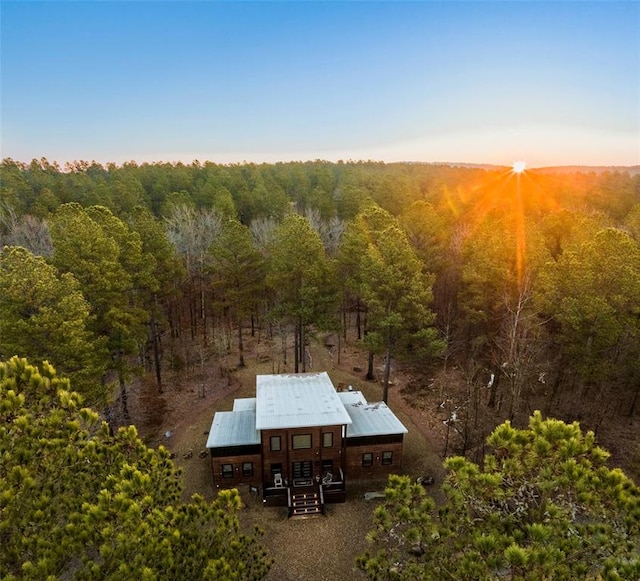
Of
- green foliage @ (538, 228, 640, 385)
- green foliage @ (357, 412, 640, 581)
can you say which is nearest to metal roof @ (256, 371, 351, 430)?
green foliage @ (357, 412, 640, 581)

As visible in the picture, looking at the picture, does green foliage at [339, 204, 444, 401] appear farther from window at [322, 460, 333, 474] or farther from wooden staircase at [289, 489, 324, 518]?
wooden staircase at [289, 489, 324, 518]

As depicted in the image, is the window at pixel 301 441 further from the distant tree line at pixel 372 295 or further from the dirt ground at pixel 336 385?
the distant tree line at pixel 372 295

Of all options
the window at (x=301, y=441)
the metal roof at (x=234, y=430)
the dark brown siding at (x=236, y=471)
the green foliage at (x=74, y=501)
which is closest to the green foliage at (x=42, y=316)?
the metal roof at (x=234, y=430)

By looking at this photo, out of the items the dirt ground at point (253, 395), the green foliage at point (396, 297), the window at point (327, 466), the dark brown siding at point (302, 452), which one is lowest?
the dirt ground at point (253, 395)

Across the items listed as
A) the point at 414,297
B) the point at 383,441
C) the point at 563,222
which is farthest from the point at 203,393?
the point at 563,222

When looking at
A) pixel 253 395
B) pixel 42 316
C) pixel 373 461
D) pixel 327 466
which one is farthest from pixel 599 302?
pixel 42 316

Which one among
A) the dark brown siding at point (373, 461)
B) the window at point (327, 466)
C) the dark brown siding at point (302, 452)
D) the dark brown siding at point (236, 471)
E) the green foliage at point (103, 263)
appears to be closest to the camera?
the dark brown siding at point (302, 452)
